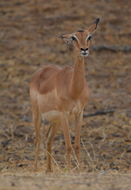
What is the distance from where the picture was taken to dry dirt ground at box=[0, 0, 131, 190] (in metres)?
6.58

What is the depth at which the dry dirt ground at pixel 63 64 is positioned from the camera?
6.58 m

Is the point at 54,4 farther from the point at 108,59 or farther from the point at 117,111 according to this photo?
the point at 117,111

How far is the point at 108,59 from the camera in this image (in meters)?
17.1

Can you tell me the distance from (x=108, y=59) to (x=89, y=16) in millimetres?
3580

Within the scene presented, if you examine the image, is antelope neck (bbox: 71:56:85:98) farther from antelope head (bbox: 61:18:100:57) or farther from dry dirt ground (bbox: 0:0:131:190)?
dry dirt ground (bbox: 0:0:131:190)

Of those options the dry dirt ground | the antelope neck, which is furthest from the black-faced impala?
the dry dirt ground

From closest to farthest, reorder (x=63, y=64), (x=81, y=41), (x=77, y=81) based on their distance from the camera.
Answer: (x=81, y=41) → (x=77, y=81) → (x=63, y=64)

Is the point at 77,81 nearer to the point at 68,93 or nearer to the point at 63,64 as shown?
the point at 68,93

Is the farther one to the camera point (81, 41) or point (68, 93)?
point (68, 93)

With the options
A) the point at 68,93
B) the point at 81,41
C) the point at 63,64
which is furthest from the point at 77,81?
the point at 63,64

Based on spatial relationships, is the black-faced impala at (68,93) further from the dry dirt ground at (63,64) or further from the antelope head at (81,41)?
the dry dirt ground at (63,64)

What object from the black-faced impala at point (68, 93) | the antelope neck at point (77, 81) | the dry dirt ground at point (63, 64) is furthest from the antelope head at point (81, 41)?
the dry dirt ground at point (63, 64)

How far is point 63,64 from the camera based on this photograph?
16.6 m

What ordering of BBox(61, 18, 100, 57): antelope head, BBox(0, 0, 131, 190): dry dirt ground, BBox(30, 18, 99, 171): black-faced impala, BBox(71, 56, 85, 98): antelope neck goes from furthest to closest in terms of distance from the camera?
1. BBox(71, 56, 85, 98): antelope neck
2. BBox(30, 18, 99, 171): black-faced impala
3. BBox(61, 18, 100, 57): antelope head
4. BBox(0, 0, 131, 190): dry dirt ground
